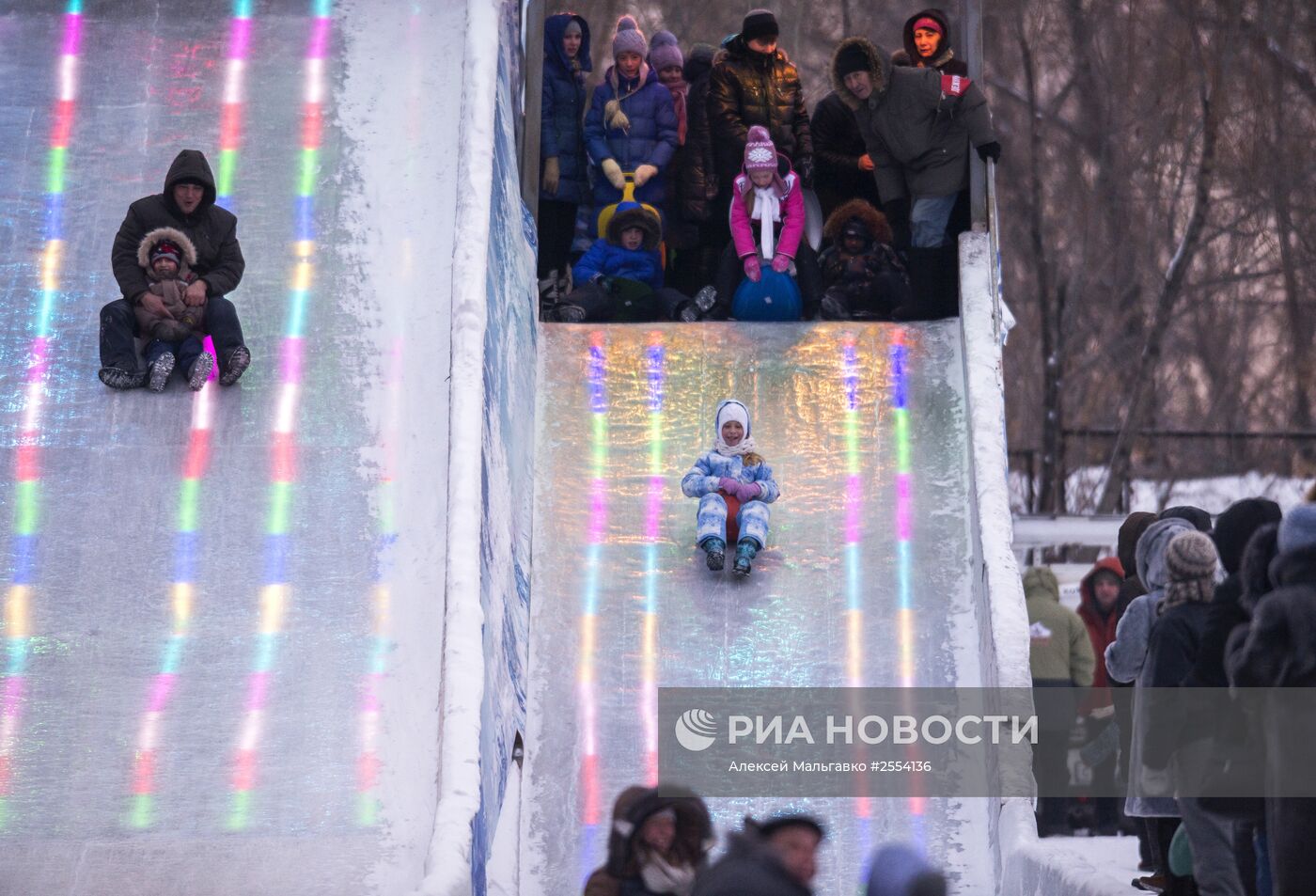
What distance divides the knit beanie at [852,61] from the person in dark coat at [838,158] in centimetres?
41

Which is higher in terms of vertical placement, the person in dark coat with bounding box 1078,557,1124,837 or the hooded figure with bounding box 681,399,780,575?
the hooded figure with bounding box 681,399,780,575

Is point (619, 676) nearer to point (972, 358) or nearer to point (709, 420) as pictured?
point (709, 420)

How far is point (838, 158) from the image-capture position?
8.45 meters

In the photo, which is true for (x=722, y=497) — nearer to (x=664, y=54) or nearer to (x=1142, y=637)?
(x=1142, y=637)

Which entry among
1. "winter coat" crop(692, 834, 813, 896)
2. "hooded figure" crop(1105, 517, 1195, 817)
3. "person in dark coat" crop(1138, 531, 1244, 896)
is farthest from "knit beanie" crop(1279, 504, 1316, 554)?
"winter coat" crop(692, 834, 813, 896)

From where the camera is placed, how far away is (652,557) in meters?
6.80

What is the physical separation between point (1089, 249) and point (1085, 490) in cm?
237

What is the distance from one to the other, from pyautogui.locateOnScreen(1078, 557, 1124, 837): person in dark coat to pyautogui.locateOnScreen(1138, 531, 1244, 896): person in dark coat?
127 inches

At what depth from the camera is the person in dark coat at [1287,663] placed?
4074mm

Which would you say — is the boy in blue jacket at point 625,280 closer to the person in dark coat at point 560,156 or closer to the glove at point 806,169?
the person in dark coat at point 560,156

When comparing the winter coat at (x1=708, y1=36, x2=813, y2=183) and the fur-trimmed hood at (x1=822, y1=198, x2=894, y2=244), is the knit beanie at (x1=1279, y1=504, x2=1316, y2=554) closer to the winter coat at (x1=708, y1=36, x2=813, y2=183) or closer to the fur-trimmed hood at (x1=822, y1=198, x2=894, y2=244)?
the fur-trimmed hood at (x1=822, y1=198, x2=894, y2=244)

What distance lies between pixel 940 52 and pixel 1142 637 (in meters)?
3.93

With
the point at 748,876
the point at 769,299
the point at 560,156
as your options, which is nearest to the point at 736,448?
the point at 769,299

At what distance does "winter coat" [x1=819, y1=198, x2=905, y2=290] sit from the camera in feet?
26.3
